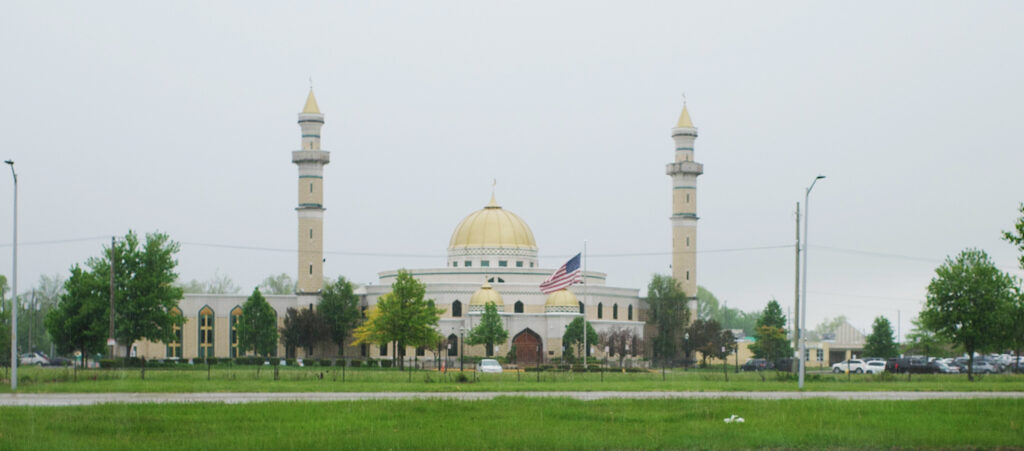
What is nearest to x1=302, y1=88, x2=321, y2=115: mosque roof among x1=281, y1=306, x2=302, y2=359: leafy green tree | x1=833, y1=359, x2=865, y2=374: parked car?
x1=281, y1=306, x2=302, y2=359: leafy green tree

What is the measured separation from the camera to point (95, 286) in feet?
242

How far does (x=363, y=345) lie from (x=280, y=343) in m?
6.45

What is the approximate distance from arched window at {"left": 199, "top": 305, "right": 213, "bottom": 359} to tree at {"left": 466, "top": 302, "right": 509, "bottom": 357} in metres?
21.3

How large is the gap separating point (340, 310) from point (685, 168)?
97.7ft

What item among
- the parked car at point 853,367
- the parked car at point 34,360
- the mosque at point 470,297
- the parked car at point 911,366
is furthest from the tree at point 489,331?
the parked car at point 34,360

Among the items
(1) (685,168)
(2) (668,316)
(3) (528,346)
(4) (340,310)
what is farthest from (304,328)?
(1) (685,168)

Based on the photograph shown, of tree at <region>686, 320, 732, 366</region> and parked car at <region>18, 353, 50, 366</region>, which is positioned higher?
tree at <region>686, 320, 732, 366</region>

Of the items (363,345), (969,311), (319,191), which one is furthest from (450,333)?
(969,311)

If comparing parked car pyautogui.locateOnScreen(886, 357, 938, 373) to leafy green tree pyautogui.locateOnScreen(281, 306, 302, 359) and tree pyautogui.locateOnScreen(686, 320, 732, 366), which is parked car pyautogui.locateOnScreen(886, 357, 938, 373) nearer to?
tree pyautogui.locateOnScreen(686, 320, 732, 366)

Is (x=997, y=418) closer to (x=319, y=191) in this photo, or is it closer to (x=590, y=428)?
(x=590, y=428)

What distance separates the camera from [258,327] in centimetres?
8994

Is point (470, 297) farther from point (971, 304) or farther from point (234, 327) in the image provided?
point (971, 304)

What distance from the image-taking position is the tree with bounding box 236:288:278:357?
294 feet

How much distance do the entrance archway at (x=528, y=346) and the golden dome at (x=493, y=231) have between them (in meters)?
14.1
